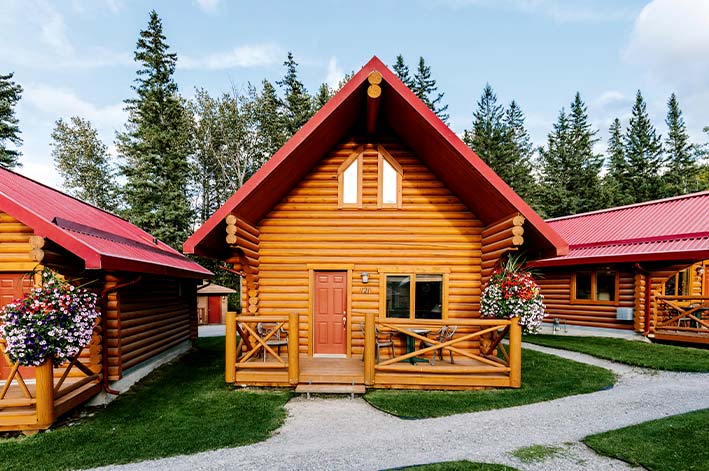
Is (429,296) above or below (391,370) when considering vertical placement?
above

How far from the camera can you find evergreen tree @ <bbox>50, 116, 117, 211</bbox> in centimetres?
3073

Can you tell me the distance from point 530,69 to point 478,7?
3.50 metres

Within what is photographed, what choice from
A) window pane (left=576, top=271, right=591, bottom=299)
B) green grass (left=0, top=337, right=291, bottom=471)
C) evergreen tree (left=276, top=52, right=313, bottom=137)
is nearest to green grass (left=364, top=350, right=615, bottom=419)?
green grass (left=0, top=337, right=291, bottom=471)

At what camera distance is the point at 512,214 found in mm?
7293

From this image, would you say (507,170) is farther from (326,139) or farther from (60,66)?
(60,66)

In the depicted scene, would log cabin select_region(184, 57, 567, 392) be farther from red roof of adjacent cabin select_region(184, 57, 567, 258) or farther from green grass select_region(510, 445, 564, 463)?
green grass select_region(510, 445, 564, 463)

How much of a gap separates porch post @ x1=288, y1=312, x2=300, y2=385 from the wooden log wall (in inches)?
140

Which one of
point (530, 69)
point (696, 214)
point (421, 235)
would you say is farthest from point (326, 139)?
point (696, 214)

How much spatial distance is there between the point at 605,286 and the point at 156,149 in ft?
80.4

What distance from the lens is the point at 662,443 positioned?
473 centimetres

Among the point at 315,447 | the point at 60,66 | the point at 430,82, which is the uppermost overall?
the point at 430,82

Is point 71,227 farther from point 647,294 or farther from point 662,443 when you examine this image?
point 647,294

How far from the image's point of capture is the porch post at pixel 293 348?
23.0ft

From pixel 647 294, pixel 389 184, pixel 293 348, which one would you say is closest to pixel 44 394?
pixel 293 348
